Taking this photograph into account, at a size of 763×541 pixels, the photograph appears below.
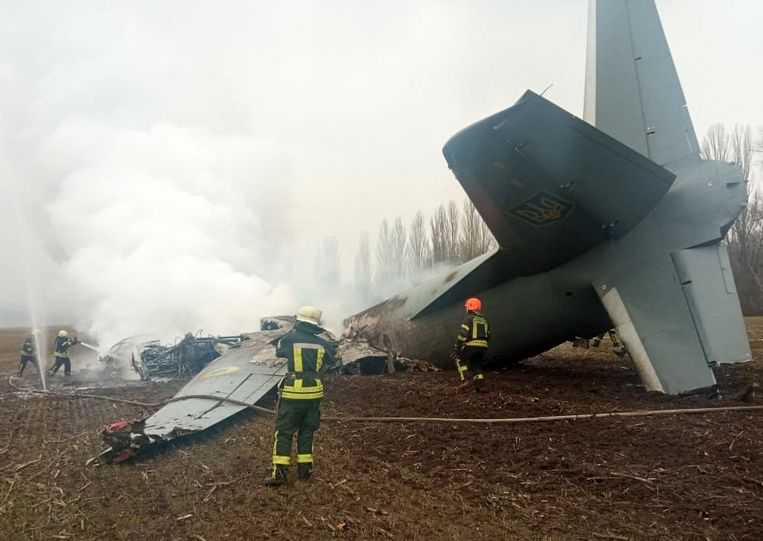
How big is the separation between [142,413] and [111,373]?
8987 mm

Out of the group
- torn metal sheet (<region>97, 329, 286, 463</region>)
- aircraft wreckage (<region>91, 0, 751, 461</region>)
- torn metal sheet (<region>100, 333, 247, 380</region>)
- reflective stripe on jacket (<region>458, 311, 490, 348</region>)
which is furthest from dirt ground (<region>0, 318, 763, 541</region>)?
torn metal sheet (<region>100, 333, 247, 380</region>)

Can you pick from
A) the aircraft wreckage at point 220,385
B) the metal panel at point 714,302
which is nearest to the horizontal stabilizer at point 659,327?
the metal panel at point 714,302

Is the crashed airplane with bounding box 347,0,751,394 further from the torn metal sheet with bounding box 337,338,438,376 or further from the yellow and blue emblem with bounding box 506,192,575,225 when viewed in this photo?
the torn metal sheet with bounding box 337,338,438,376

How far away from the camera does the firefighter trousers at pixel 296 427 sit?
519cm

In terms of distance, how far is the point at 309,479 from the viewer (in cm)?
523

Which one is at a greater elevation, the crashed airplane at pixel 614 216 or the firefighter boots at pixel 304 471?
the crashed airplane at pixel 614 216

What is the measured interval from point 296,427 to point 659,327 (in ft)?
18.3

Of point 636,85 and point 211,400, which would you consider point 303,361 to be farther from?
point 636,85

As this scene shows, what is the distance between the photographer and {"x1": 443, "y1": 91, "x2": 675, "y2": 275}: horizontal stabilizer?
23.4ft

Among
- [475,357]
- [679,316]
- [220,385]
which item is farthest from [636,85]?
[220,385]

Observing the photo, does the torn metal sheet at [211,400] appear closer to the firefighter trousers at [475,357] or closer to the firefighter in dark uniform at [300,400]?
the firefighter in dark uniform at [300,400]

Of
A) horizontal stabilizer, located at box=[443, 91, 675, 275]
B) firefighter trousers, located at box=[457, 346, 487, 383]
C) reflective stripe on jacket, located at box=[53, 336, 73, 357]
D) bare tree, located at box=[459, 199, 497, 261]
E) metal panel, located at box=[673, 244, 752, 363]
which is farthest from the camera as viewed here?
bare tree, located at box=[459, 199, 497, 261]

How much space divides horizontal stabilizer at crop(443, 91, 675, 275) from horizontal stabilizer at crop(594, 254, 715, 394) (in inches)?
33.8

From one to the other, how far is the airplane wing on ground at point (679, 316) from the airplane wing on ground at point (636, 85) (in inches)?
83.1
